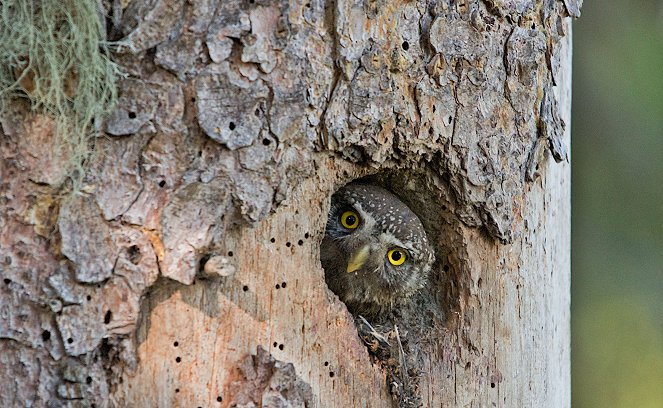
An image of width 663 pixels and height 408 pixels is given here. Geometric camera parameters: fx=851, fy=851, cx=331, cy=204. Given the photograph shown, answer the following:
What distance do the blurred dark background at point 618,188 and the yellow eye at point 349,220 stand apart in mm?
2852

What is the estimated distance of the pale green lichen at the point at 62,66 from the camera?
211 cm

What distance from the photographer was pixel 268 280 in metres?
2.44

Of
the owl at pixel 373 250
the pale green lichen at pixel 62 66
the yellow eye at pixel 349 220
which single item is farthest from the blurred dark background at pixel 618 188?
the pale green lichen at pixel 62 66

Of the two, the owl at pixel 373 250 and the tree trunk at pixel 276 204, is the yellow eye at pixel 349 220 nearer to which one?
the owl at pixel 373 250

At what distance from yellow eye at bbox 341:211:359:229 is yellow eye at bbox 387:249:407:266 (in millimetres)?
180

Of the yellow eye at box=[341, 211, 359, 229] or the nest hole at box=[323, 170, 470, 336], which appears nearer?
the nest hole at box=[323, 170, 470, 336]

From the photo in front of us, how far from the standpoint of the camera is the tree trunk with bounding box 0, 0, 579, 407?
217cm

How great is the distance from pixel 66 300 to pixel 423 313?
1.41 m

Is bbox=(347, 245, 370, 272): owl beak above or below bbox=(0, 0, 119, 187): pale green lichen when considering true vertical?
below

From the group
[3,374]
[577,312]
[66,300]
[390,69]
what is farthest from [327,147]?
[577,312]

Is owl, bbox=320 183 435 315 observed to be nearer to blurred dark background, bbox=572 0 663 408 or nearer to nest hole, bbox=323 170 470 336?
nest hole, bbox=323 170 470 336

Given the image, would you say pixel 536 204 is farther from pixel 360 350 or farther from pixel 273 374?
pixel 273 374

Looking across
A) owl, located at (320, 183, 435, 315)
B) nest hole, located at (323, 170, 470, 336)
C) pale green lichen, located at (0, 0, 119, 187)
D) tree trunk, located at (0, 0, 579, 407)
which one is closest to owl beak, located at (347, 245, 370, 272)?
owl, located at (320, 183, 435, 315)

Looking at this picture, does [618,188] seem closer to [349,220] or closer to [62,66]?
[349,220]
